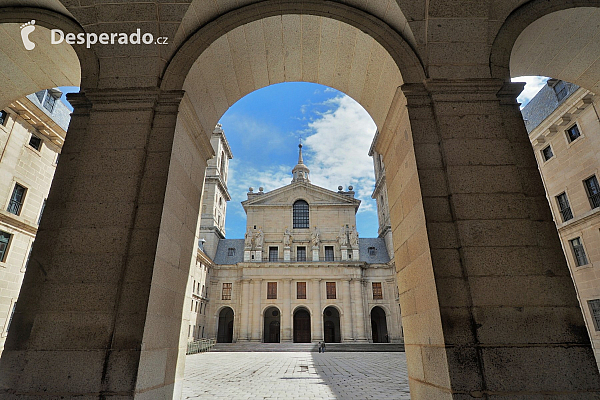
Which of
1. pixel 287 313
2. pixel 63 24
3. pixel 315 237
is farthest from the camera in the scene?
pixel 315 237

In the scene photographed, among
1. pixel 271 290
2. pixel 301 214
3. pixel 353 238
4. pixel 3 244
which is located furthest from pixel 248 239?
pixel 3 244

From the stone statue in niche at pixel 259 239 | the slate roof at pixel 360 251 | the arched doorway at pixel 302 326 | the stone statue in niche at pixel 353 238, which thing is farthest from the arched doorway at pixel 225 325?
the stone statue in niche at pixel 353 238

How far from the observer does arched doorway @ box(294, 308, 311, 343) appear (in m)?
44.7

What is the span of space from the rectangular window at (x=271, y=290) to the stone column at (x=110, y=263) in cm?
3905

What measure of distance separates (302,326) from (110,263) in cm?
4381

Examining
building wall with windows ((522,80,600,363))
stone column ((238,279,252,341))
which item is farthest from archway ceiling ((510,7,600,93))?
stone column ((238,279,252,341))

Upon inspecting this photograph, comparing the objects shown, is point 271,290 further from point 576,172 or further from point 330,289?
point 576,172

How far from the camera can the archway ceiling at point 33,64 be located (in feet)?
23.3

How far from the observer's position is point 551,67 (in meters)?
7.90

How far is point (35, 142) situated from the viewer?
20.8 meters

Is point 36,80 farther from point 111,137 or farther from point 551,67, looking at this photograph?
→ point 551,67

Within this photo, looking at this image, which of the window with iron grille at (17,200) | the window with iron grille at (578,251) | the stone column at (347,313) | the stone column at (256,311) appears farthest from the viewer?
the stone column at (347,313)

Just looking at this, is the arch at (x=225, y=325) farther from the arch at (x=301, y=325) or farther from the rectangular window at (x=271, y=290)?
the arch at (x=301, y=325)

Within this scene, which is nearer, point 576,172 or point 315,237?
point 576,172
